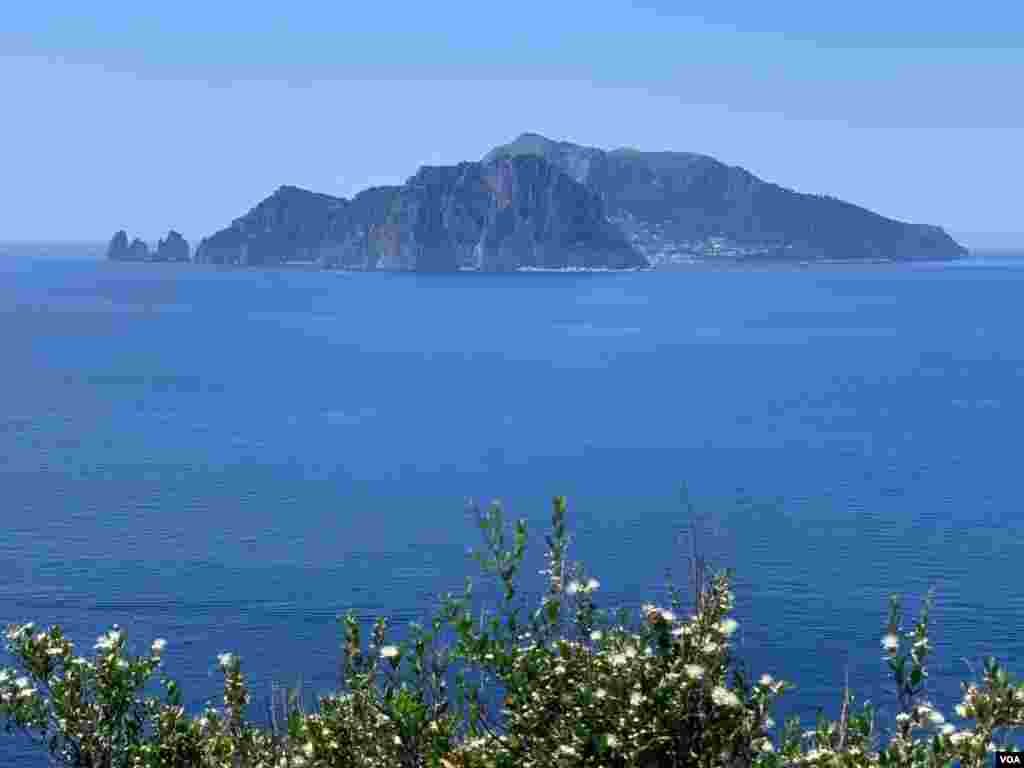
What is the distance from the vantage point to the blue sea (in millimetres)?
61312

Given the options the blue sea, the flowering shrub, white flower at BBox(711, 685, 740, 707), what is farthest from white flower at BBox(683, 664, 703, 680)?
the blue sea

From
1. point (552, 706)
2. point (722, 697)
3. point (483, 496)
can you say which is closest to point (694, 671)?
point (722, 697)

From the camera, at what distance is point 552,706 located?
441 inches

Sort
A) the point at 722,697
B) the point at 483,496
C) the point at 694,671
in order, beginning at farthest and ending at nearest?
the point at 483,496, the point at 694,671, the point at 722,697

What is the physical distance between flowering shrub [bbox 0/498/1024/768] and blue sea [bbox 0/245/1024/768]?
21818 mm

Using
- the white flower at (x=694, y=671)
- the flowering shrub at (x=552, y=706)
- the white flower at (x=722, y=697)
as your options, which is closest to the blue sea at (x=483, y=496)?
the flowering shrub at (x=552, y=706)

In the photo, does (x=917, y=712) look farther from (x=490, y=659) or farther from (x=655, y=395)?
(x=655, y=395)

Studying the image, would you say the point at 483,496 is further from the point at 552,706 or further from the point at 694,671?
the point at 694,671

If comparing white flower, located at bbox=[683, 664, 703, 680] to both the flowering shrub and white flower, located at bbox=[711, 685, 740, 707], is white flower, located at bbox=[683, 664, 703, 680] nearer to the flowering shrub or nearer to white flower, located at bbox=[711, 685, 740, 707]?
the flowering shrub

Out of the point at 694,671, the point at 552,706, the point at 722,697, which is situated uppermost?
the point at 694,671

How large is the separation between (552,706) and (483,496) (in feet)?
246

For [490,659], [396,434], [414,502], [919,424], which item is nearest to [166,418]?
[396,434]

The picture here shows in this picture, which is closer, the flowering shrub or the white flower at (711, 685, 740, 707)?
the white flower at (711, 685, 740, 707)

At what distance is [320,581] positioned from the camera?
2697 inches
